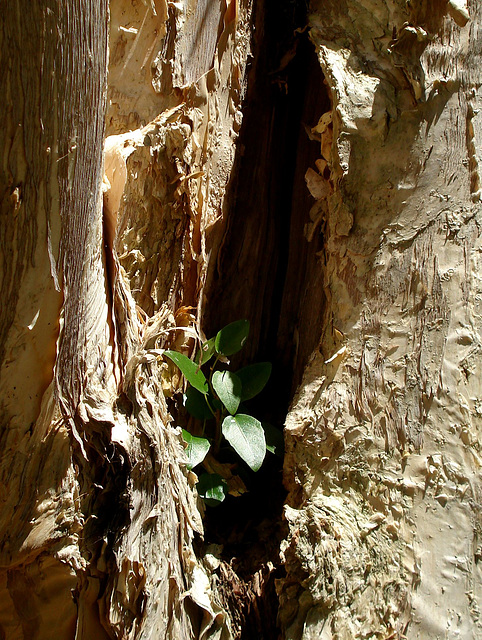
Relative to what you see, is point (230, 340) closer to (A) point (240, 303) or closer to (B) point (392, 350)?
(A) point (240, 303)

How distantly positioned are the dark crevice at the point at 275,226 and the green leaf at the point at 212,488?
153 millimetres

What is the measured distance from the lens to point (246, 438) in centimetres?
117

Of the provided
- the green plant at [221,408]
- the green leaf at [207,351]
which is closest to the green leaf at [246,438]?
the green plant at [221,408]

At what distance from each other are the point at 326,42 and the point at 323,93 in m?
0.17

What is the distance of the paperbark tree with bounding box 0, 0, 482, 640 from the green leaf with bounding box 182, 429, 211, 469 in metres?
0.05

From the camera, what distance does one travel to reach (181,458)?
1.10 m

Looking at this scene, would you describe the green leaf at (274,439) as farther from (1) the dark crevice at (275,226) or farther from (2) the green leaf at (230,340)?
(2) the green leaf at (230,340)

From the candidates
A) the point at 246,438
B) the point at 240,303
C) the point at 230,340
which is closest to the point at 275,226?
the point at 240,303

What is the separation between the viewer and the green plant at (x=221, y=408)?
3.82 ft

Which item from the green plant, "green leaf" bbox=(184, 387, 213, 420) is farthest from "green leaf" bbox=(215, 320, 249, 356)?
"green leaf" bbox=(184, 387, 213, 420)

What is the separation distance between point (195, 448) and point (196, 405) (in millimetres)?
115

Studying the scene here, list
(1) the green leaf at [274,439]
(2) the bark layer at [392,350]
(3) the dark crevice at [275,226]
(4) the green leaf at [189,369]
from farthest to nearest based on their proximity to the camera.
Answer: (3) the dark crevice at [275,226] → (1) the green leaf at [274,439] → (4) the green leaf at [189,369] → (2) the bark layer at [392,350]

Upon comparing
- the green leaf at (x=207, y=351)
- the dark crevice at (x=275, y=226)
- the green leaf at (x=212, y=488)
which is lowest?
the green leaf at (x=212, y=488)

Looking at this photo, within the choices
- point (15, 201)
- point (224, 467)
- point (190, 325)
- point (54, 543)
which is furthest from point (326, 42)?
point (54, 543)
